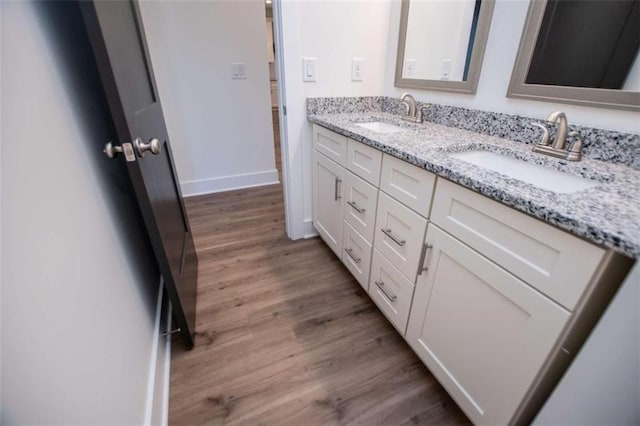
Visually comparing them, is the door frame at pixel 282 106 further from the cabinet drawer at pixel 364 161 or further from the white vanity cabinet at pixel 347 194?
the cabinet drawer at pixel 364 161

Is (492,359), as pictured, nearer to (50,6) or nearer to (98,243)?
(98,243)

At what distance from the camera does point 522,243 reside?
0.71 metres

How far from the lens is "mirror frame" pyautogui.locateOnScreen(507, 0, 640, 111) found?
0.92 meters

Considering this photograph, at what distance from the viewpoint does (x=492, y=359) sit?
2.81 feet

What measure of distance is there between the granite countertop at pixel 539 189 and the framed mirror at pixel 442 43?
0.28m

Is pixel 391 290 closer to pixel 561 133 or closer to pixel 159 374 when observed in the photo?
pixel 561 133

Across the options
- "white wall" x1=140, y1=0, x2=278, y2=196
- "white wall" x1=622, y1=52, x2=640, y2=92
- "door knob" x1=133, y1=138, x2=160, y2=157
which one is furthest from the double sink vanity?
"white wall" x1=140, y1=0, x2=278, y2=196

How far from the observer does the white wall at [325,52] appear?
1621mm

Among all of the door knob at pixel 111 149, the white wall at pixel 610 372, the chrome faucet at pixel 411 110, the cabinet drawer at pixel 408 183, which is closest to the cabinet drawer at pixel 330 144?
the cabinet drawer at pixel 408 183

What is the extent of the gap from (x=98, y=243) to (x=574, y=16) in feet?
5.61

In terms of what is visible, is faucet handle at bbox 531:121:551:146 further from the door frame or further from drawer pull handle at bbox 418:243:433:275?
the door frame

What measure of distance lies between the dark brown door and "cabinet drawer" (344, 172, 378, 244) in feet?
2.80

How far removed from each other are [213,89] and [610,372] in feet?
9.41

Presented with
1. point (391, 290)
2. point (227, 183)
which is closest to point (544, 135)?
point (391, 290)
